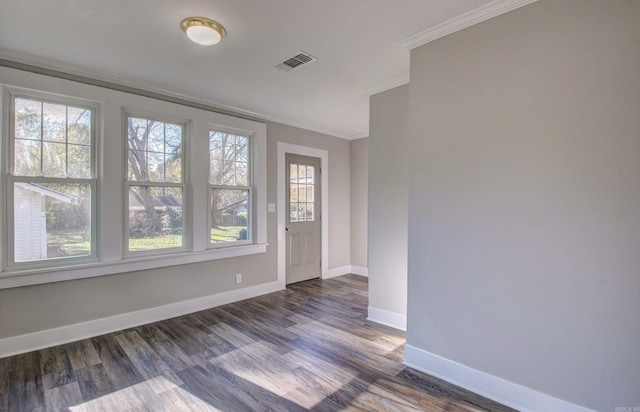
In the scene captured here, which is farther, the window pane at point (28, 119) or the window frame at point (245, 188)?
the window frame at point (245, 188)

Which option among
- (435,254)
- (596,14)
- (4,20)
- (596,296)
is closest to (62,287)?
(4,20)

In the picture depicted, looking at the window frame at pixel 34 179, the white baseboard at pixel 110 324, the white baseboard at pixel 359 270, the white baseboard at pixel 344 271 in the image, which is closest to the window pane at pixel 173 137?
the window frame at pixel 34 179

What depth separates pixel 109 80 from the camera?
2869 millimetres

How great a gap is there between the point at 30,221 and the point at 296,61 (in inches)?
108

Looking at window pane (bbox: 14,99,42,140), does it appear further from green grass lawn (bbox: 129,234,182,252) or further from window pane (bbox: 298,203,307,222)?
window pane (bbox: 298,203,307,222)

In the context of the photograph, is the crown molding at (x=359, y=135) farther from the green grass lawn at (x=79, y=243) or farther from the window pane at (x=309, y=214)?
the green grass lawn at (x=79, y=243)

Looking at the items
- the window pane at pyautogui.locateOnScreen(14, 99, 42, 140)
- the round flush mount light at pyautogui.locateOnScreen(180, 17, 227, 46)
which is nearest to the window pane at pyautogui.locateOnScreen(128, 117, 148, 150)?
the window pane at pyautogui.locateOnScreen(14, 99, 42, 140)

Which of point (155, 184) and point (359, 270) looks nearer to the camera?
point (155, 184)

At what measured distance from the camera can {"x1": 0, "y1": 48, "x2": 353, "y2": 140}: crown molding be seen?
246 centimetres

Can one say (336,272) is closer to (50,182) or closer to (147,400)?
(147,400)

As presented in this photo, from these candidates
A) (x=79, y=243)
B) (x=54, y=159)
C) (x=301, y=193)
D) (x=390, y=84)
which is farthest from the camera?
(x=301, y=193)

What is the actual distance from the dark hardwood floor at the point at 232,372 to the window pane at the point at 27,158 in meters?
1.57

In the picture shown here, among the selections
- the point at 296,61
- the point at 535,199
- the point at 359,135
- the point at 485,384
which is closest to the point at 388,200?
the point at 535,199

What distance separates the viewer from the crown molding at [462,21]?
1.81 m
